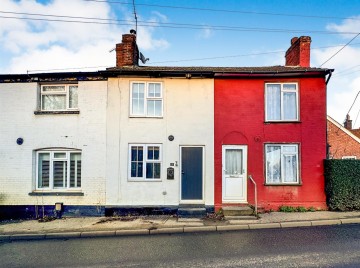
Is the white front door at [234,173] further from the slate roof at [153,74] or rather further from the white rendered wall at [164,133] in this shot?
the slate roof at [153,74]

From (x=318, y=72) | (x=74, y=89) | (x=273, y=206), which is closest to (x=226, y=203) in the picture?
(x=273, y=206)

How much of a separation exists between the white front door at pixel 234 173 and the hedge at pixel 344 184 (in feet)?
11.0

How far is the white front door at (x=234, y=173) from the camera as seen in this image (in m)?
10.3

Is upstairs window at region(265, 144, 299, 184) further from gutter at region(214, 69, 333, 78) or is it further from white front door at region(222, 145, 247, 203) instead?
gutter at region(214, 69, 333, 78)

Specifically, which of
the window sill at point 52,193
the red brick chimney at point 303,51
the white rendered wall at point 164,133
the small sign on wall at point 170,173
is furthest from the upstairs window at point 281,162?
the window sill at point 52,193

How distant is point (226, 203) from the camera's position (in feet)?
33.6

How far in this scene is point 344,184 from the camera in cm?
993

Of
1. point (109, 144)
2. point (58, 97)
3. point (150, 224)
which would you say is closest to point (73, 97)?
point (58, 97)

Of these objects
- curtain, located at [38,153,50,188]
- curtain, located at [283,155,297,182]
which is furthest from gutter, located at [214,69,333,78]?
curtain, located at [38,153,50,188]

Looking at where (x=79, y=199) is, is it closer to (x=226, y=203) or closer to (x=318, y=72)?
(x=226, y=203)

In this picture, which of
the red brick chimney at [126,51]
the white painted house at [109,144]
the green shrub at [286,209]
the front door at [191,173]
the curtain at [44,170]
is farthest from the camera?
→ the red brick chimney at [126,51]

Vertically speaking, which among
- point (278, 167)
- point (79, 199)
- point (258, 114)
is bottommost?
point (79, 199)

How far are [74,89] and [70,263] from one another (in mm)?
7141

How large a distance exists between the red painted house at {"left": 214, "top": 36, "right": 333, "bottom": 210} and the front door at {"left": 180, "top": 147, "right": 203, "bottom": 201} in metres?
0.69
